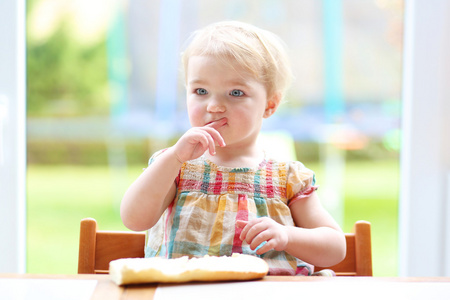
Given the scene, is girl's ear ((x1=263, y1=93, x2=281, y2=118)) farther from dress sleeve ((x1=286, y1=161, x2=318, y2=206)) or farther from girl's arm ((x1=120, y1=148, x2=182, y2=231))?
girl's arm ((x1=120, y1=148, x2=182, y2=231))

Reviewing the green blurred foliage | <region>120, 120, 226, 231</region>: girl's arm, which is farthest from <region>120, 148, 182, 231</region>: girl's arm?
the green blurred foliage

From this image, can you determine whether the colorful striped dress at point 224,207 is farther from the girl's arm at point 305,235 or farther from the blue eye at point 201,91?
the blue eye at point 201,91

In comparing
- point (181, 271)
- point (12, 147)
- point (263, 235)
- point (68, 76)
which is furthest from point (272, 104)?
point (68, 76)

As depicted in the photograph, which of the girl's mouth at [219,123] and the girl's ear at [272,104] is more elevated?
the girl's ear at [272,104]

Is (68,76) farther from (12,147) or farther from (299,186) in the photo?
(299,186)

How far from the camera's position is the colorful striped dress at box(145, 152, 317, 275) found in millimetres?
969

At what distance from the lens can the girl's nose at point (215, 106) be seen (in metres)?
0.97

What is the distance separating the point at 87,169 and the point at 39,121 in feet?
2.02

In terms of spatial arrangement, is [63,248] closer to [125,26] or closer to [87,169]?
[87,169]

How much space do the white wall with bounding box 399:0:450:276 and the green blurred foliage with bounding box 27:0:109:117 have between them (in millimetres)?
977

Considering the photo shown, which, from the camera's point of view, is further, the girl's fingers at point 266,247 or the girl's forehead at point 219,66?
the girl's forehead at point 219,66

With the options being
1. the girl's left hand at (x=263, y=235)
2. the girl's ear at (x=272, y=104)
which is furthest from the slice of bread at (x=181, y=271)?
the girl's ear at (x=272, y=104)

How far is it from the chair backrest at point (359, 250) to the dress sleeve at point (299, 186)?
0.11m

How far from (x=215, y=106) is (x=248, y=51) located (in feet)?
0.40
